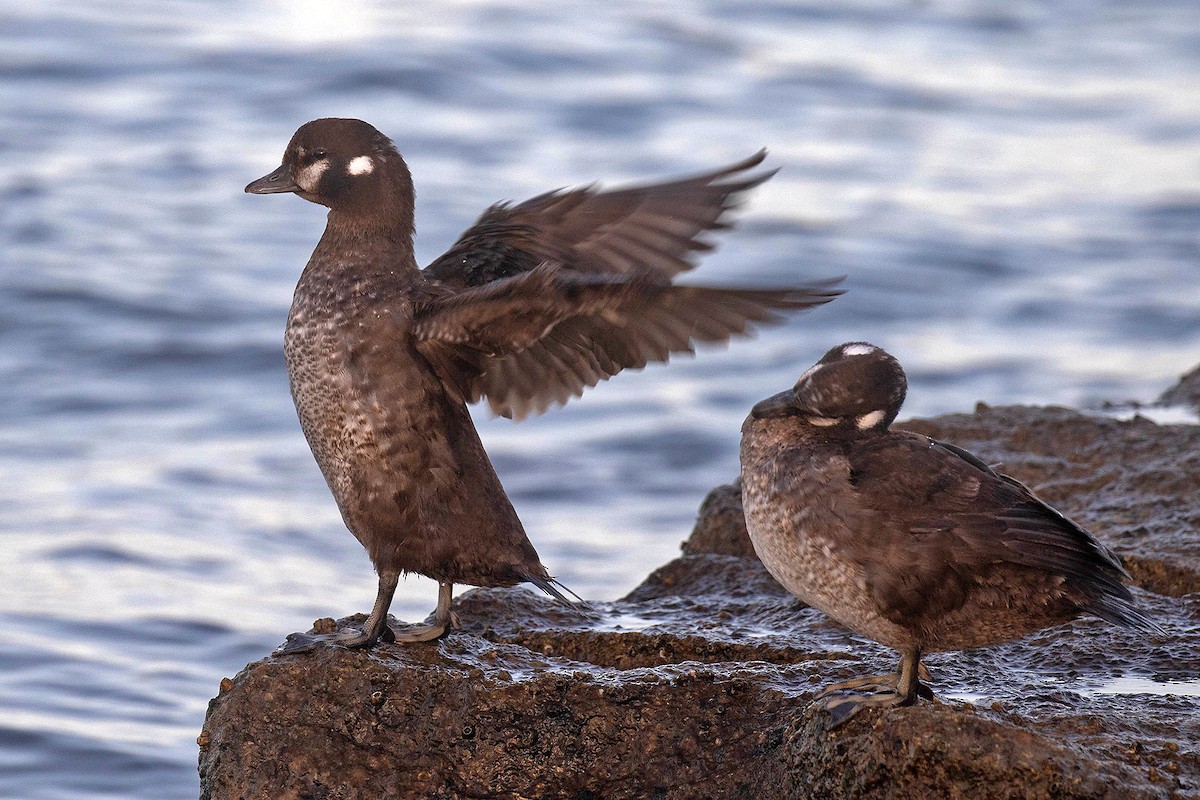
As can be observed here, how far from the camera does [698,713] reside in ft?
13.6

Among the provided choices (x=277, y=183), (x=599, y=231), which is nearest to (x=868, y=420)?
(x=599, y=231)

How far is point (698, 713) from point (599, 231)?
1.64 meters

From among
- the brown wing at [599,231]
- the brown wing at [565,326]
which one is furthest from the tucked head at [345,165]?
the brown wing at [565,326]

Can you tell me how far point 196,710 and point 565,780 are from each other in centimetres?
315

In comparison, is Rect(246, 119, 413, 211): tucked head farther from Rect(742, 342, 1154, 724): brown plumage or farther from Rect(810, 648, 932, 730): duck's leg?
Rect(810, 648, 932, 730): duck's leg

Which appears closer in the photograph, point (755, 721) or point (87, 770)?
point (755, 721)

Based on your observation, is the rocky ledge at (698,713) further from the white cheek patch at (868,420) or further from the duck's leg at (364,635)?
the white cheek patch at (868,420)

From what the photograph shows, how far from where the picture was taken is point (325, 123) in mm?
5004

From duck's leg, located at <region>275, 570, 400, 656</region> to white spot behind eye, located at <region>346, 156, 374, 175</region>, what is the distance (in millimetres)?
1236

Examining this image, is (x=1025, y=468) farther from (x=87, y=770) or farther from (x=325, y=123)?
(x=87, y=770)

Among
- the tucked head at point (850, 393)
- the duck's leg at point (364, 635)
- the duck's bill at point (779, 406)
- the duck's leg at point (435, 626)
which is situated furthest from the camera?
the duck's leg at point (435, 626)

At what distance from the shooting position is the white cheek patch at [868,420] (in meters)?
4.28

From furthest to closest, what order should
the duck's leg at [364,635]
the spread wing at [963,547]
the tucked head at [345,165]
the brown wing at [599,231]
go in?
the tucked head at [345,165], the brown wing at [599,231], the duck's leg at [364,635], the spread wing at [963,547]

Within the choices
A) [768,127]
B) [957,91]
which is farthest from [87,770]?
[957,91]
